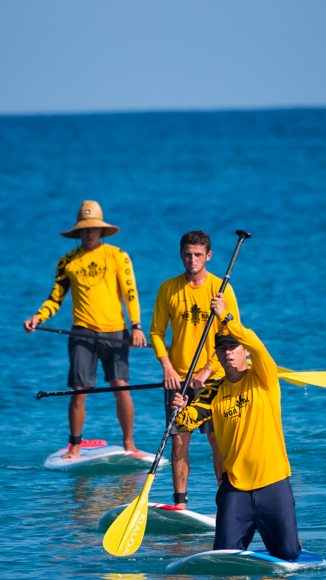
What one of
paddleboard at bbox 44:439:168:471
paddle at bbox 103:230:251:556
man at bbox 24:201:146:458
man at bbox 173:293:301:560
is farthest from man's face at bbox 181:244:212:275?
paddleboard at bbox 44:439:168:471

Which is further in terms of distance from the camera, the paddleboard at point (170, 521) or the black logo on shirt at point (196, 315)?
the black logo on shirt at point (196, 315)

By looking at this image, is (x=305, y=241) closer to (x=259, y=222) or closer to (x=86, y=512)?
(x=259, y=222)

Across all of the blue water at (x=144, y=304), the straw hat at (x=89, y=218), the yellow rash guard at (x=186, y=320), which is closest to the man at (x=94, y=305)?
the straw hat at (x=89, y=218)

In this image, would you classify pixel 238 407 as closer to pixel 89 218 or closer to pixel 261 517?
pixel 261 517

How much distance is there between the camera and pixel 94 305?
12.1 metres

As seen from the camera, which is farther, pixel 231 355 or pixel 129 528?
pixel 129 528

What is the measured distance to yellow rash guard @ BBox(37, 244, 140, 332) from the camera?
12062 mm

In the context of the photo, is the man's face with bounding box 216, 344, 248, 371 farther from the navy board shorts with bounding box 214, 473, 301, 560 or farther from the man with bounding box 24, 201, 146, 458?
the man with bounding box 24, 201, 146, 458

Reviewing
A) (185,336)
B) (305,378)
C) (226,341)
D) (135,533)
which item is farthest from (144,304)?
(226,341)

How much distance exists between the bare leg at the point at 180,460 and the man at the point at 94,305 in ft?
6.26

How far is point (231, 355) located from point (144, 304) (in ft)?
48.2

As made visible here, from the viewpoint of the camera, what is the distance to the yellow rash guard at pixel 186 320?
1021cm

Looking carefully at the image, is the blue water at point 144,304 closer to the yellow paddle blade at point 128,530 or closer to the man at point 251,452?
the yellow paddle blade at point 128,530

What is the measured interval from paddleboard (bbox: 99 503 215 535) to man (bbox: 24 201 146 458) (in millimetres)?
2135
